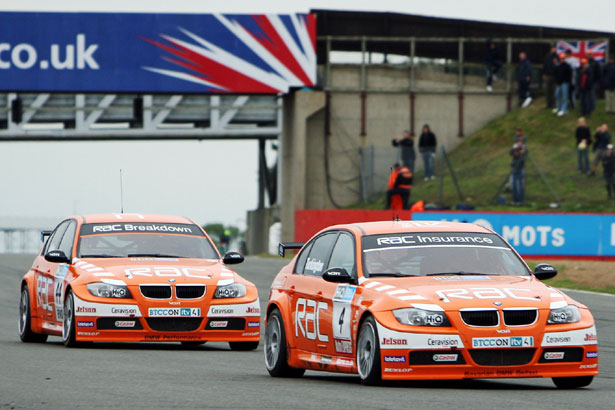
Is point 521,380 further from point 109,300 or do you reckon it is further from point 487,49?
point 487,49

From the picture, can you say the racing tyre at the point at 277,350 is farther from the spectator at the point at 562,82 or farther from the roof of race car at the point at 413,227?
the spectator at the point at 562,82

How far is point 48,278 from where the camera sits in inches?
581

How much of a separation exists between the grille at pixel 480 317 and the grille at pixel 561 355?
397mm

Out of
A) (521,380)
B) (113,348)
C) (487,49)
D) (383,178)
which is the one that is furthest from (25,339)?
(487,49)

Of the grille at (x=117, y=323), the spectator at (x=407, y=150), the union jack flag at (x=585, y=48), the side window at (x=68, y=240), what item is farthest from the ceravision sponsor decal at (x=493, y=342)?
the union jack flag at (x=585, y=48)

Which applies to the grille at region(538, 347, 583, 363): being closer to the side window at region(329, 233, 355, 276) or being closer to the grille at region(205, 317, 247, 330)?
the side window at region(329, 233, 355, 276)

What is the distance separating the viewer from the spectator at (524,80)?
43500 mm

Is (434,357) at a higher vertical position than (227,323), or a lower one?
higher

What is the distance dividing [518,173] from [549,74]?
6.35 metres

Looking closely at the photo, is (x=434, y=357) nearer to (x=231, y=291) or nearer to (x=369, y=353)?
(x=369, y=353)

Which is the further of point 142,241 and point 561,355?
point 142,241

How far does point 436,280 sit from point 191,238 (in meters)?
5.39

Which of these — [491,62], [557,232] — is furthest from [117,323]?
[491,62]

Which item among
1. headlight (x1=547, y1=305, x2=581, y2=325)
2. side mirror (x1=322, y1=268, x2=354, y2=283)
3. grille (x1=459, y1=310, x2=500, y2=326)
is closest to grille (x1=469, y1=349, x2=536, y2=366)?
grille (x1=459, y1=310, x2=500, y2=326)
